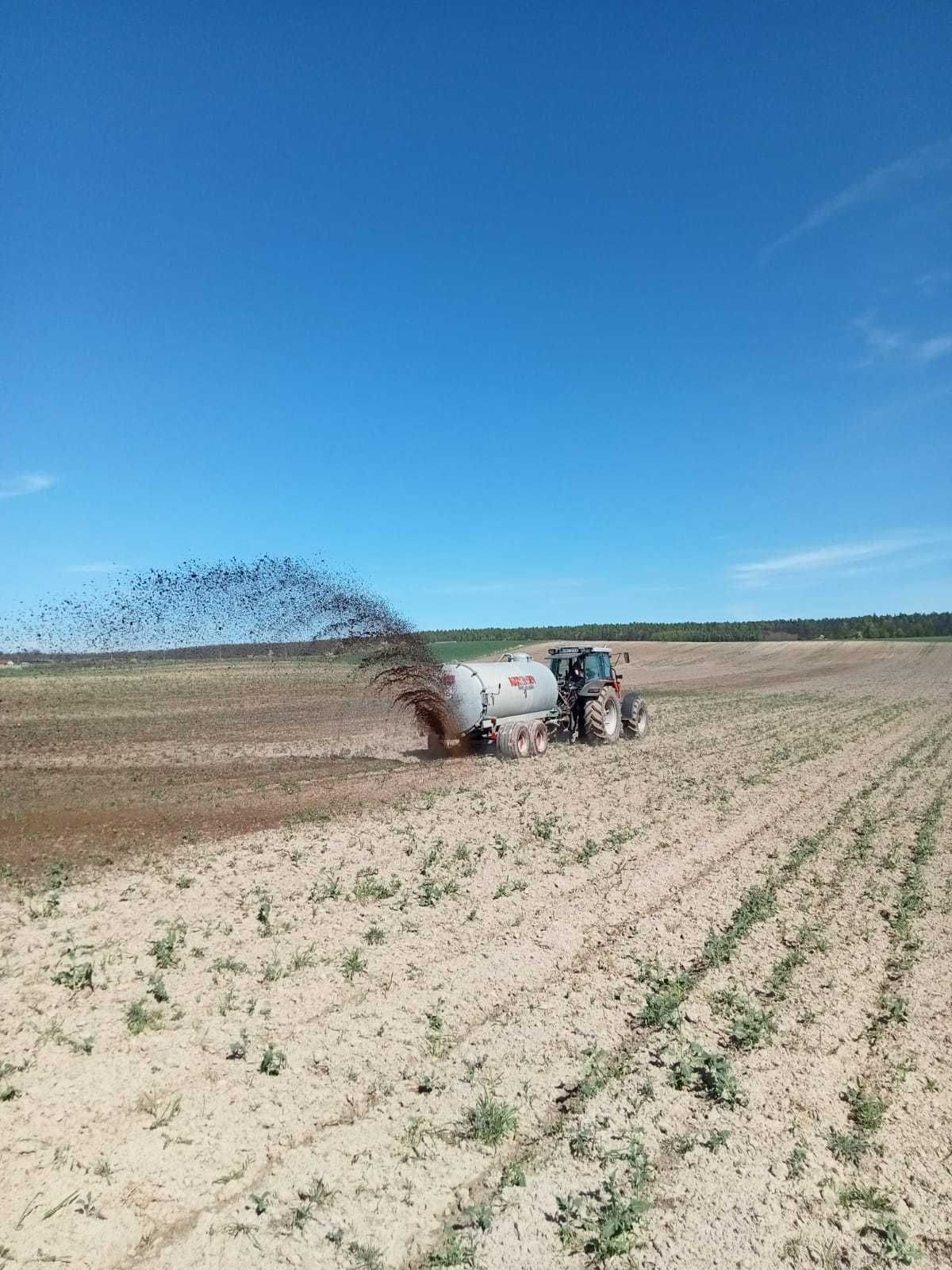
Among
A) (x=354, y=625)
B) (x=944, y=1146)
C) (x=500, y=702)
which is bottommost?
(x=944, y=1146)

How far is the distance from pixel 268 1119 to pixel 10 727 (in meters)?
26.1

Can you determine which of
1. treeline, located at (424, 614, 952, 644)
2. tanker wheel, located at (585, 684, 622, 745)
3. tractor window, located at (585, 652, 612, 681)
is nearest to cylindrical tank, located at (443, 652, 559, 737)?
tanker wheel, located at (585, 684, 622, 745)

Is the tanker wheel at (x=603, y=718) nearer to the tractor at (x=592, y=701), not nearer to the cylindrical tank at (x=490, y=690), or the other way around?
the tractor at (x=592, y=701)

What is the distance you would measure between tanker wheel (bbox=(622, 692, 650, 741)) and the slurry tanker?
0.07 feet

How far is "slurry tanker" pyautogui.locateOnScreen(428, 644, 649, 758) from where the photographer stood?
57.4 ft

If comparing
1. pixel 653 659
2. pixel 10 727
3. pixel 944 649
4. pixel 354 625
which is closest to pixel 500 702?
pixel 354 625

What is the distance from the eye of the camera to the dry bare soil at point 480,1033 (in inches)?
155

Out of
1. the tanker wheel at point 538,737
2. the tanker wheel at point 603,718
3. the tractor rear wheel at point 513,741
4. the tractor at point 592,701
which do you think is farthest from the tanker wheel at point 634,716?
the tractor rear wheel at point 513,741

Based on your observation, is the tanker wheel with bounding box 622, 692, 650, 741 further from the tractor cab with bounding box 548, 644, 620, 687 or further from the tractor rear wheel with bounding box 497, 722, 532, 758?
the tractor rear wheel with bounding box 497, 722, 532, 758

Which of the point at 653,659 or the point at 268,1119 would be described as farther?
the point at 653,659

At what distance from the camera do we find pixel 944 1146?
4566mm

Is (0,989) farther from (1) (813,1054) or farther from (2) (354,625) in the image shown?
(2) (354,625)

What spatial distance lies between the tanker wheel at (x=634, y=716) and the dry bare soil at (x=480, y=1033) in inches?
300

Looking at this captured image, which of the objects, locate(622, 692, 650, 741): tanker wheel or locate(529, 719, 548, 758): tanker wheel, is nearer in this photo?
locate(529, 719, 548, 758): tanker wheel
